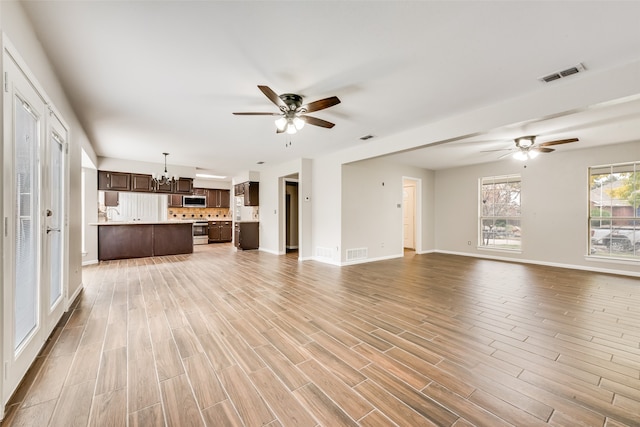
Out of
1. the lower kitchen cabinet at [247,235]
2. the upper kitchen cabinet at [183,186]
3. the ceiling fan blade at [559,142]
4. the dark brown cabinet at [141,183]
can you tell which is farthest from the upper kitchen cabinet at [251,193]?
the ceiling fan blade at [559,142]

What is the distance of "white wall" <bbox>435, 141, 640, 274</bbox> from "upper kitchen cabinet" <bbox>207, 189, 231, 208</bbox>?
9369 millimetres

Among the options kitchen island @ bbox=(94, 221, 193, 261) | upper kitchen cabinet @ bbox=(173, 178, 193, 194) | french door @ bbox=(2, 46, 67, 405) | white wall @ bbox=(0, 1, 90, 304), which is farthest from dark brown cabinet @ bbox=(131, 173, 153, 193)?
french door @ bbox=(2, 46, 67, 405)

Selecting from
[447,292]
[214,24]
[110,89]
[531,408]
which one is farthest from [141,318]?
[447,292]

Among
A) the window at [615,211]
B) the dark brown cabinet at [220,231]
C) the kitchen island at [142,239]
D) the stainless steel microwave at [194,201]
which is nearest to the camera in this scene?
the window at [615,211]

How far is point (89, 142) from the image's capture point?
5086 mm

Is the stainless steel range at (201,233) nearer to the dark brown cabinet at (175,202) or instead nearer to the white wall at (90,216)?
the dark brown cabinet at (175,202)

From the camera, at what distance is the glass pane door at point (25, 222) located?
5.94 feet

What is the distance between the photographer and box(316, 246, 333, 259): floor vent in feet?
20.7

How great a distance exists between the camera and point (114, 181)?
6.91 metres

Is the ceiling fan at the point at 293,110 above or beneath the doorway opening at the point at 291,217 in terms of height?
above

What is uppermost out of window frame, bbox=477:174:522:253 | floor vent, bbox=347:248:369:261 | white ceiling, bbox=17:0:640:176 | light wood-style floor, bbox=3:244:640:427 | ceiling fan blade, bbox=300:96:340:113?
white ceiling, bbox=17:0:640:176

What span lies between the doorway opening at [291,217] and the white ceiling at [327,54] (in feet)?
16.3

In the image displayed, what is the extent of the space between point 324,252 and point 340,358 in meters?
A: 4.39

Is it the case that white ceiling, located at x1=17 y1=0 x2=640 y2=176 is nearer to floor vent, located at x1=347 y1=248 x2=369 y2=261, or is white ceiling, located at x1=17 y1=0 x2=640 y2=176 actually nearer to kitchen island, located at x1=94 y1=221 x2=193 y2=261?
floor vent, located at x1=347 y1=248 x2=369 y2=261
